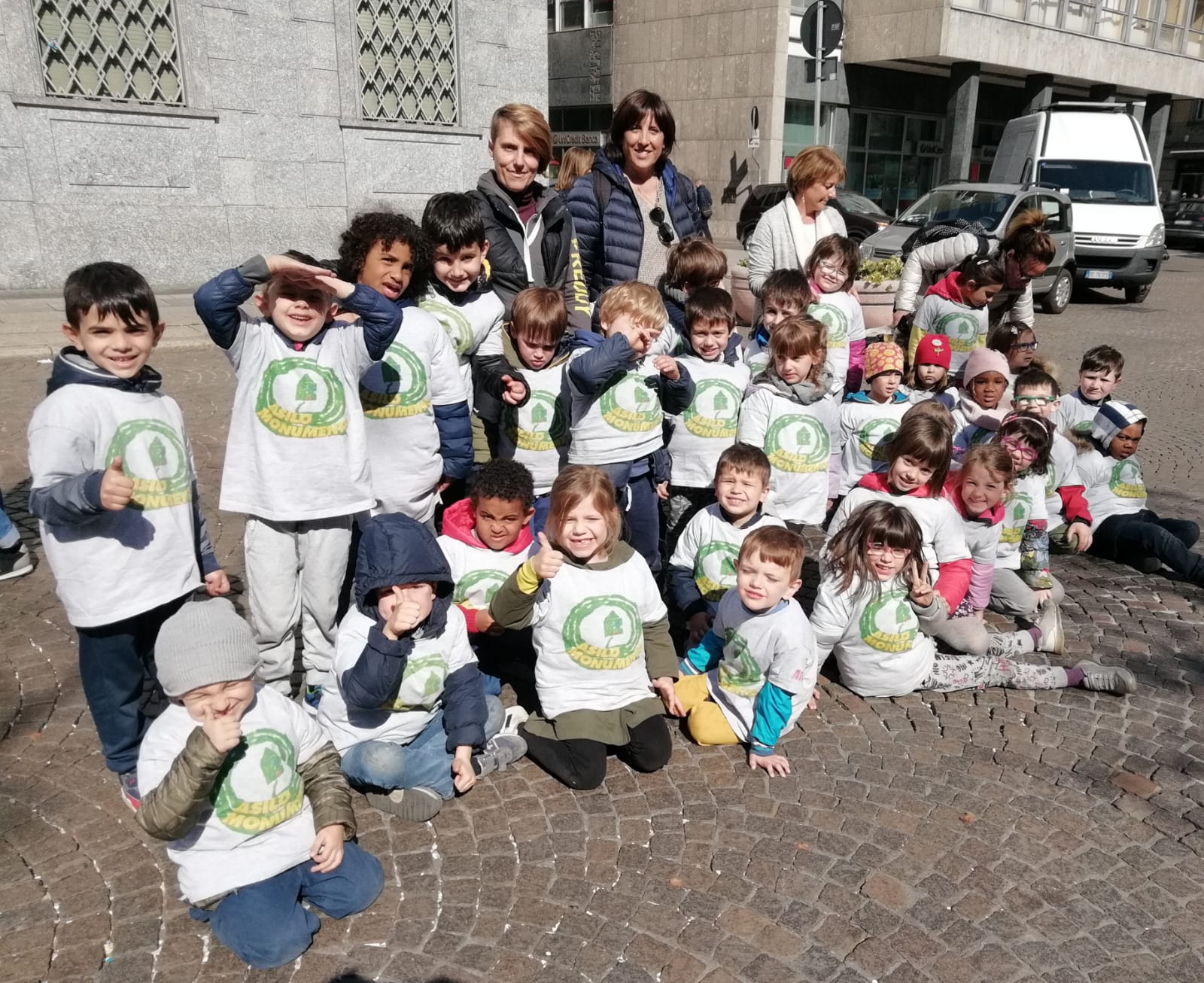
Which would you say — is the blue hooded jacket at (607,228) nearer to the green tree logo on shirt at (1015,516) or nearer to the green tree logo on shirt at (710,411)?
the green tree logo on shirt at (710,411)

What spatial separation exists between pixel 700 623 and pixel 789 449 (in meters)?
0.99

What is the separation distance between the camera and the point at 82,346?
3.04 metres

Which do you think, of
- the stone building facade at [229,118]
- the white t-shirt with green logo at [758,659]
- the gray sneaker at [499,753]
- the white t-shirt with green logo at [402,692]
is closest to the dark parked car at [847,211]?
the stone building facade at [229,118]

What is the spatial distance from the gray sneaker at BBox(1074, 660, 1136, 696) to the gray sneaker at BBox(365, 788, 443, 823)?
9.57ft

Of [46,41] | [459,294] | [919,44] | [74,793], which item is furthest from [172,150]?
[919,44]

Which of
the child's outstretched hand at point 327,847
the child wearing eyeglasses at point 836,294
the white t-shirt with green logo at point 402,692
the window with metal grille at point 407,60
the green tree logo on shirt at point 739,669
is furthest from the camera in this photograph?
the window with metal grille at point 407,60

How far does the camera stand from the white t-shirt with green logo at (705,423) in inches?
189

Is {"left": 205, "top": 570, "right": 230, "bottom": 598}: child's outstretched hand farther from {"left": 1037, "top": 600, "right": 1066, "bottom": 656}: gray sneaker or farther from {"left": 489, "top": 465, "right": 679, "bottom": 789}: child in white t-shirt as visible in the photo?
{"left": 1037, "top": 600, "right": 1066, "bottom": 656}: gray sneaker

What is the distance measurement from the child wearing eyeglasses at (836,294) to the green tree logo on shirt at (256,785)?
368cm

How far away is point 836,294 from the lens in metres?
5.64

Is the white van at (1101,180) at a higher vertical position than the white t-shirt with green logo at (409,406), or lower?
higher

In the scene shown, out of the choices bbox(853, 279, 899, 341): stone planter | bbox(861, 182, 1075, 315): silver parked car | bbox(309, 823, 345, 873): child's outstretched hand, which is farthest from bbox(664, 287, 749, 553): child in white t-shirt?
bbox(861, 182, 1075, 315): silver parked car

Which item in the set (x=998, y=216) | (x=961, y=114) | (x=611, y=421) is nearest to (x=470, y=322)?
(x=611, y=421)

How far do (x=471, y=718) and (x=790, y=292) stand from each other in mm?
2929
